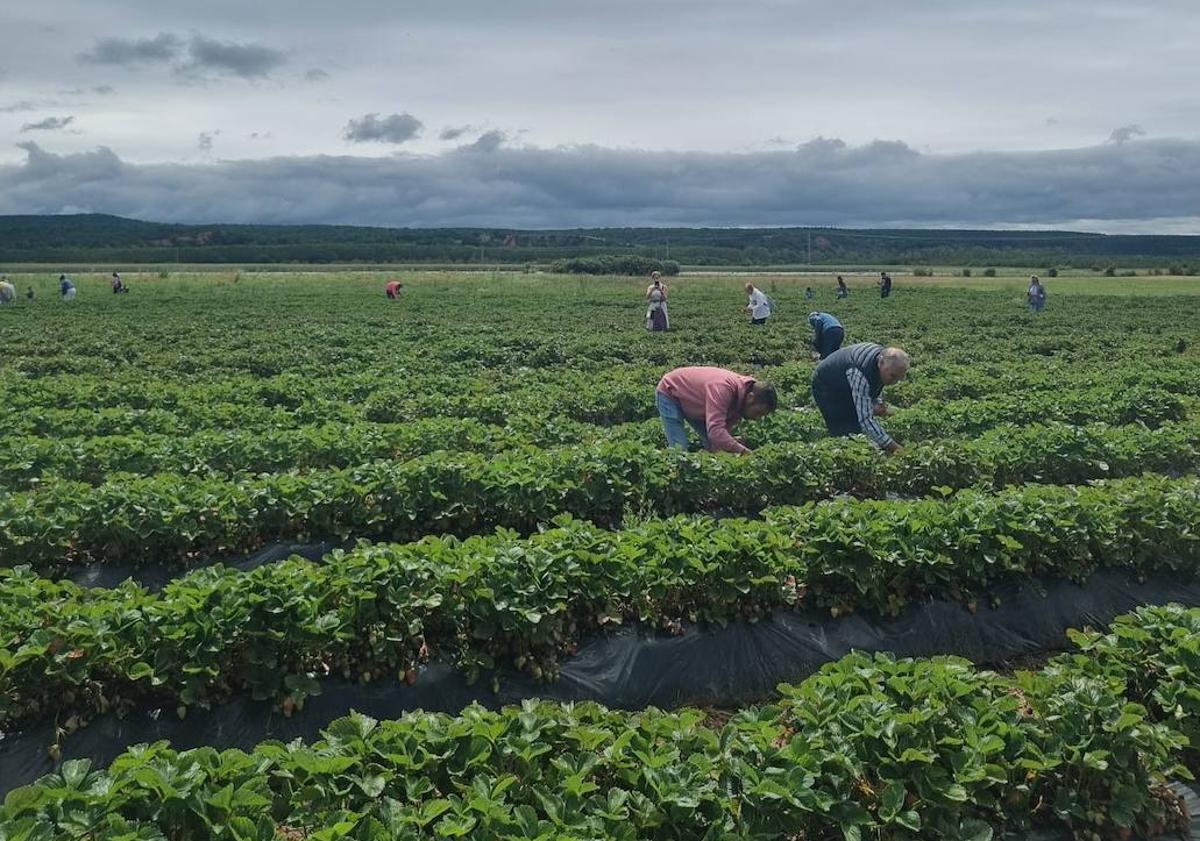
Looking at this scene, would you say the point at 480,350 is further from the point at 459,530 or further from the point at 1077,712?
the point at 1077,712

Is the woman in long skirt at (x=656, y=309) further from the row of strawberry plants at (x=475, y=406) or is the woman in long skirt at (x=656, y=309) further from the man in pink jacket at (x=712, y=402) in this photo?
the man in pink jacket at (x=712, y=402)

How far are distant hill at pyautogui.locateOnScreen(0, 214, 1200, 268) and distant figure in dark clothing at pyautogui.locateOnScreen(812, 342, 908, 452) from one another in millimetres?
103338

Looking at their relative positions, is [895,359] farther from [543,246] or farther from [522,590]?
[543,246]

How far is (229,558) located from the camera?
24.4 feet

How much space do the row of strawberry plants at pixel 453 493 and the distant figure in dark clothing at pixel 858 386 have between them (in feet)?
1.04

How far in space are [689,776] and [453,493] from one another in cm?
449

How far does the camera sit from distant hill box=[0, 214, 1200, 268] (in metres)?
117

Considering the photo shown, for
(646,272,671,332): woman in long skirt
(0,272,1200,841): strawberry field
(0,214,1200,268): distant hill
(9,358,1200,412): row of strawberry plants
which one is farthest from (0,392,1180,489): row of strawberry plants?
(0,214,1200,268): distant hill

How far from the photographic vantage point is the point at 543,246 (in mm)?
144500

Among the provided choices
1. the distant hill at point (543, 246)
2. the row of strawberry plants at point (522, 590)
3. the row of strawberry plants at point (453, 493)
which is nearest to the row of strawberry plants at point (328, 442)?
the row of strawberry plants at point (453, 493)

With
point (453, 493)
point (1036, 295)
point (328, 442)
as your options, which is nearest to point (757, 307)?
point (1036, 295)

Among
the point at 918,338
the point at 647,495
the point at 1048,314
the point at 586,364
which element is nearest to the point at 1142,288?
the point at 1048,314

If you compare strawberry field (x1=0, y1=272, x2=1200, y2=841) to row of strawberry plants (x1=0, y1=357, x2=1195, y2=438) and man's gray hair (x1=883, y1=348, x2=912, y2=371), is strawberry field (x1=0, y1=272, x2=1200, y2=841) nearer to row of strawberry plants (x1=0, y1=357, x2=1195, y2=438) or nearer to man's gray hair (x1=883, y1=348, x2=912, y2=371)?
row of strawberry plants (x1=0, y1=357, x2=1195, y2=438)

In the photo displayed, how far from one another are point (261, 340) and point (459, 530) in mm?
18001
